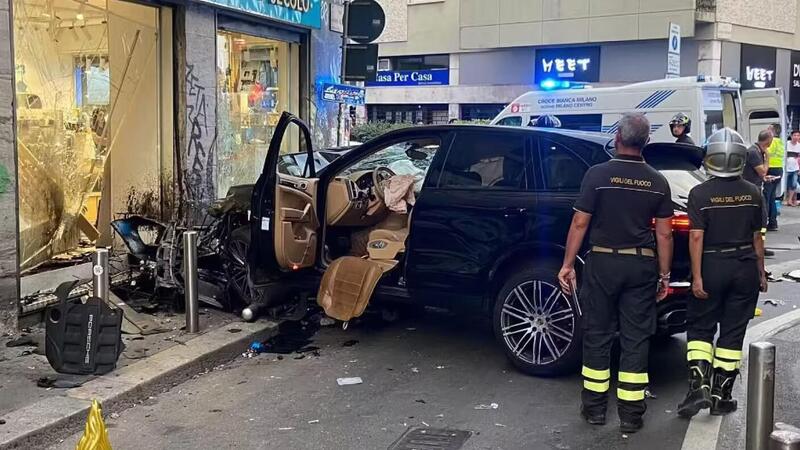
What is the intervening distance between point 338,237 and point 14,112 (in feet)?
8.98

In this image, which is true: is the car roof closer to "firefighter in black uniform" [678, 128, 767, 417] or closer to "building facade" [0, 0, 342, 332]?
"firefighter in black uniform" [678, 128, 767, 417]

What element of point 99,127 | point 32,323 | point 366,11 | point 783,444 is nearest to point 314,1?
point 366,11

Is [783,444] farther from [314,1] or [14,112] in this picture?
[314,1]

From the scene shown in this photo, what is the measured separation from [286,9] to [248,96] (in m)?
1.17

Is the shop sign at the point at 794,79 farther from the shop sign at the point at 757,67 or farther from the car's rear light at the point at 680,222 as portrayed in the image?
the car's rear light at the point at 680,222

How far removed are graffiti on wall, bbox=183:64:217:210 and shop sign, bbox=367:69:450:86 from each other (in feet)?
70.5

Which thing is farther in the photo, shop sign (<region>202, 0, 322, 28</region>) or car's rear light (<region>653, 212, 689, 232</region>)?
shop sign (<region>202, 0, 322, 28</region>)

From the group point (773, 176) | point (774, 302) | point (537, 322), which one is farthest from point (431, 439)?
point (773, 176)

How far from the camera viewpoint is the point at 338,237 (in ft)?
24.0

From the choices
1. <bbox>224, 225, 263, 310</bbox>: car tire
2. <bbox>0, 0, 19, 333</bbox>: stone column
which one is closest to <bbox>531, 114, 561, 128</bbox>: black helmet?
<bbox>224, 225, 263, 310</bbox>: car tire

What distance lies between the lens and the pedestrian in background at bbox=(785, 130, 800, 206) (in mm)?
18641

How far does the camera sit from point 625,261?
4.89m

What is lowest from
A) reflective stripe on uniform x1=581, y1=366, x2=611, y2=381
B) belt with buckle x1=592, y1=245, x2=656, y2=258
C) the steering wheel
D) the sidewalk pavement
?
the sidewalk pavement

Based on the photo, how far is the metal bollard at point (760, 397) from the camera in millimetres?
3104
